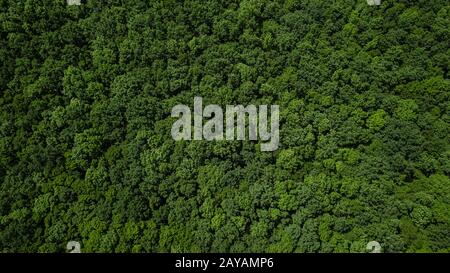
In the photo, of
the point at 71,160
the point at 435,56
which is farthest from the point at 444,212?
the point at 71,160

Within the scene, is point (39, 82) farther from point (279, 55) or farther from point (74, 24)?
point (279, 55)

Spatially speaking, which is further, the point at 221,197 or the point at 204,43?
the point at 204,43

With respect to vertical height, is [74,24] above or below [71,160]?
above
